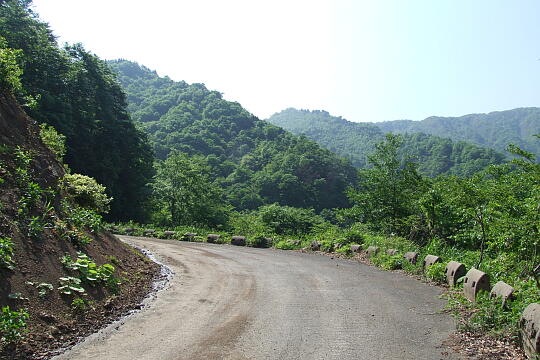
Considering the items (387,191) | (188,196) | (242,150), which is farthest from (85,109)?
(242,150)

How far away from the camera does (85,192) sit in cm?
1115

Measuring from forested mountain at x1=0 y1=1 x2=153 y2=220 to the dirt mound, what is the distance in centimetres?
2190

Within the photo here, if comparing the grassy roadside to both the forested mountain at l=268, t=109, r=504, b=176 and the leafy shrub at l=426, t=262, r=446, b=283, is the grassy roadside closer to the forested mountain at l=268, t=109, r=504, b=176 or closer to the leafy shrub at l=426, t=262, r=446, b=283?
the leafy shrub at l=426, t=262, r=446, b=283

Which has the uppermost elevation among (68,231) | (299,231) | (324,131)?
(324,131)

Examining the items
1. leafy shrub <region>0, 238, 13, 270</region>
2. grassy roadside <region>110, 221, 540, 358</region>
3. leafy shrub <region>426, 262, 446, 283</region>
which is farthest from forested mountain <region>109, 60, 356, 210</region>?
leafy shrub <region>0, 238, 13, 270</region>

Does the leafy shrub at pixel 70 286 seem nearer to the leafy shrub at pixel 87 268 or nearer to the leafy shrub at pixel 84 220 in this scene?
the leafy shrub at pixel 87 268

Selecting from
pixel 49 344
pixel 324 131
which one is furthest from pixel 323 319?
pixel 324 131

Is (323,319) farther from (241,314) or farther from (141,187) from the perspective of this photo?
(141,187)

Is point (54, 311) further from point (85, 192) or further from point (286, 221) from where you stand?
point (286, 221)

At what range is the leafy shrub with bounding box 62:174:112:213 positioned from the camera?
10.9 m

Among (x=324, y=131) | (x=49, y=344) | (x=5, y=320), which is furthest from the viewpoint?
(x=324, y=131)

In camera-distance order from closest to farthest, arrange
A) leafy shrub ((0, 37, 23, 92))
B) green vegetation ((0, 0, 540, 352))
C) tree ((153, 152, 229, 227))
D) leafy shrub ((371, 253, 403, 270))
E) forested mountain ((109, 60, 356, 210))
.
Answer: green vegetation ((0, 0, 540, 352)) < leafy shrub ((0, 37, 23, 92)) < leafy shrub ((371, 253, 403, 270)) < tree ((153, 152, 229, 227)) < forested mountain ((109, 60, 356, 210))

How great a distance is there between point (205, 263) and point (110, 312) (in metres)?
6.31

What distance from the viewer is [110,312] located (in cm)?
681
